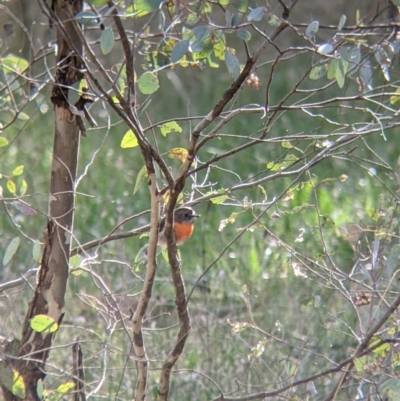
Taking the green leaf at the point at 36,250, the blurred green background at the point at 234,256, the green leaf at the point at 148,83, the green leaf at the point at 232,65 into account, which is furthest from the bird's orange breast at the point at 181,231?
the green leaf at the point at 232,65

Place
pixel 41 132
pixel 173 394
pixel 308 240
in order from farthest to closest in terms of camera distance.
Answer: pixel 41 132 < pixel 308 240 < pixel 173 394

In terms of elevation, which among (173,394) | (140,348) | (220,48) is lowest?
(173,394)

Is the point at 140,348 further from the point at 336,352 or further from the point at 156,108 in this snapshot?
the point at 156,108

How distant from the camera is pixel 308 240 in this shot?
4.41 metres

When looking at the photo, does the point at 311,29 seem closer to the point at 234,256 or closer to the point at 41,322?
the point at 41,322

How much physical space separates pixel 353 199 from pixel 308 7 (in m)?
4.18

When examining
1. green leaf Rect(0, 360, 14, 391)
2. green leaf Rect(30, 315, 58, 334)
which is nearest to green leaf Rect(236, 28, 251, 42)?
green leaf Rect(30, 315, 58, 334)

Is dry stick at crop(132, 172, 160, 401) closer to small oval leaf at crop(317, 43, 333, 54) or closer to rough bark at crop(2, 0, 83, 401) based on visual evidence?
rough bark at crop(2, 0, 83, 401)

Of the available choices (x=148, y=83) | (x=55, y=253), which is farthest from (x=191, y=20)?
(x=55, y=253)

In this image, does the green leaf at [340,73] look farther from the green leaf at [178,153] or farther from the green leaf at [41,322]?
the green leaf at [41,322]

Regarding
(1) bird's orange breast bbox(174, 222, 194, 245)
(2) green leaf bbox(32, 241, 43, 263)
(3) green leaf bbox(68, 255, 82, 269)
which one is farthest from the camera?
(1) bird's orange breast bbox(174, 222, 194, 245)

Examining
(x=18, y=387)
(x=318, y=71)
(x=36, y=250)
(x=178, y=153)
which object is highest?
(x=318, y=71)

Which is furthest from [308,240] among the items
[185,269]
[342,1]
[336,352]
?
[342,1]

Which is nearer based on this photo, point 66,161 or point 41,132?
point 66,161
